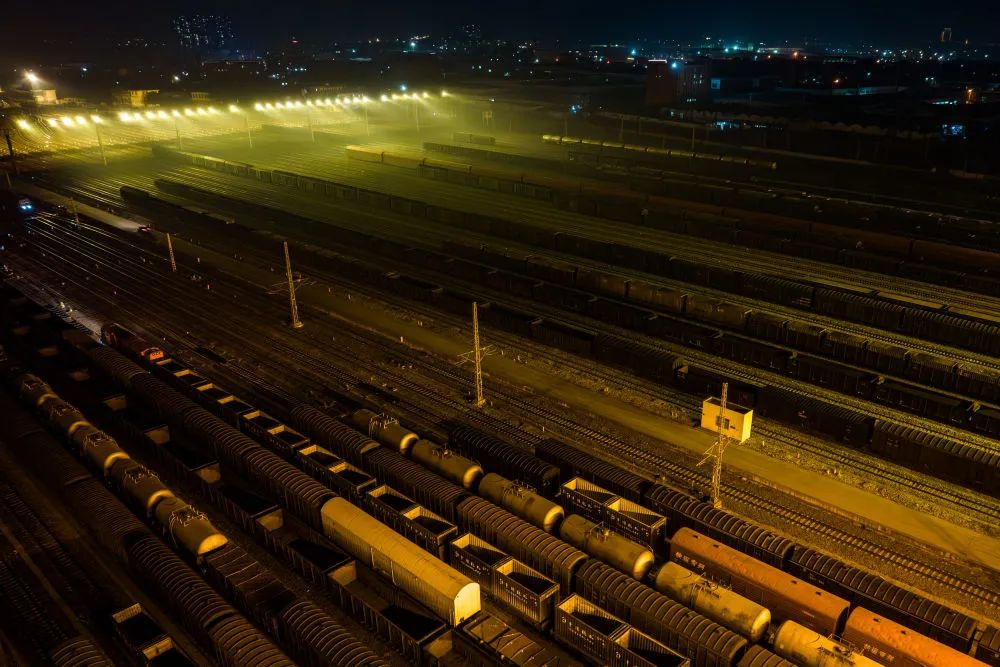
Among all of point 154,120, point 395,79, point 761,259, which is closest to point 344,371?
point 761,259

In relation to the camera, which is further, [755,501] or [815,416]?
[815,416]

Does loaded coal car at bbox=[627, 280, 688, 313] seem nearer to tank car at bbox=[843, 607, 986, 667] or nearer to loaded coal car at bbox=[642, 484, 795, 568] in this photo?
loaded coal car at bbox=[642, 484, 795, 568]

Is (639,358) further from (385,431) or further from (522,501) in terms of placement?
(385,431)

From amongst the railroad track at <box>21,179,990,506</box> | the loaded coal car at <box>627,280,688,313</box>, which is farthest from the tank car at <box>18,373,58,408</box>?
the railroad track at <box>21,179,990,506</box>

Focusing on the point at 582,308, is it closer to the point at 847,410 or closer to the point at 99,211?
the point at 847,410

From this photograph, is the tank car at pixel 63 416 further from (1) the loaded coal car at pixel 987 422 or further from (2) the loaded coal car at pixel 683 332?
(1) the loaded coal car at pixel 987 422

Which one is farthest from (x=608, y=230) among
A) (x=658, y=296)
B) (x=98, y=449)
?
(x=98, y=449)

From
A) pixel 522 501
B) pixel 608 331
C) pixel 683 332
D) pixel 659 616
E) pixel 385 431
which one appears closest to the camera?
pixel 659 616
